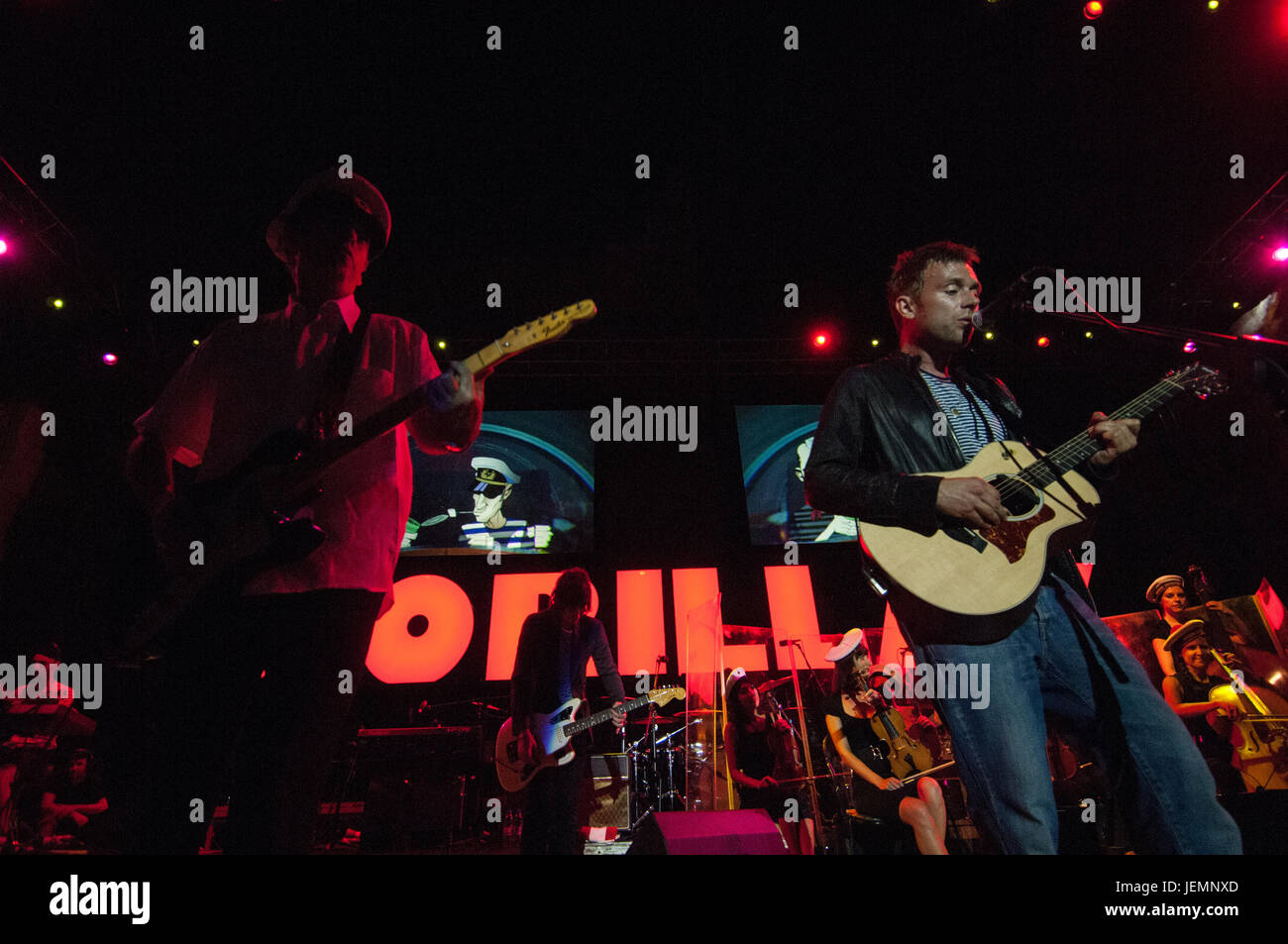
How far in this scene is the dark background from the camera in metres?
5.39

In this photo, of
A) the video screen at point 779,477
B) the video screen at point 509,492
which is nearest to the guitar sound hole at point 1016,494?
the video screen at point 779,477

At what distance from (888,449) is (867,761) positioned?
4.41 m

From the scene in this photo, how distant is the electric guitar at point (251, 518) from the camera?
1.87 metres

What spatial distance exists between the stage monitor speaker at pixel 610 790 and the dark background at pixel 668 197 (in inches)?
72.1

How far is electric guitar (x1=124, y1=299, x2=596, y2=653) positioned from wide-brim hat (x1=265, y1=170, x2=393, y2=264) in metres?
0.71

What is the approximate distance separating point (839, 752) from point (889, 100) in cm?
552

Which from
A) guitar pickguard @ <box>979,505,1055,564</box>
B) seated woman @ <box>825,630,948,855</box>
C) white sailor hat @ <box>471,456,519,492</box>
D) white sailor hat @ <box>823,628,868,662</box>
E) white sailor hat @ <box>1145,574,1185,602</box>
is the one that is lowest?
seated woman @ <box>825,630,948,855</box>

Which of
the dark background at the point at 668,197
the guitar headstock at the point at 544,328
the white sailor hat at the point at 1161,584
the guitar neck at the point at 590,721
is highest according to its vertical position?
the dark background at the point at 668,197

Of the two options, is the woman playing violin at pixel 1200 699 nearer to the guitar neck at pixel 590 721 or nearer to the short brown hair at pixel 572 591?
the guitar neck at pixel 590 721

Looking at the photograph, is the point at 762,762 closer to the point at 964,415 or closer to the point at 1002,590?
the point at 964,415

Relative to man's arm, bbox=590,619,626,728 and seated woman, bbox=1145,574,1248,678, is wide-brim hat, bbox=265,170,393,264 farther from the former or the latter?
seated woman, bbox=1145,574,1248,678

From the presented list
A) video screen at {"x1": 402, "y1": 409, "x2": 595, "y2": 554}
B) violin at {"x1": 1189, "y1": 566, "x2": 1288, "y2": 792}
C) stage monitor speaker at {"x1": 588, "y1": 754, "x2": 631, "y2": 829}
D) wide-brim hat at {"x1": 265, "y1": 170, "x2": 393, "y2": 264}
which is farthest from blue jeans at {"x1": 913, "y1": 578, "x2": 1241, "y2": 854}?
video screen at {"x1": 402, "y1": 409, "x2": 595, "y2": 554}

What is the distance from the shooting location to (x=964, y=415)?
2.38 m

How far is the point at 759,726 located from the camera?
6.70 meters
